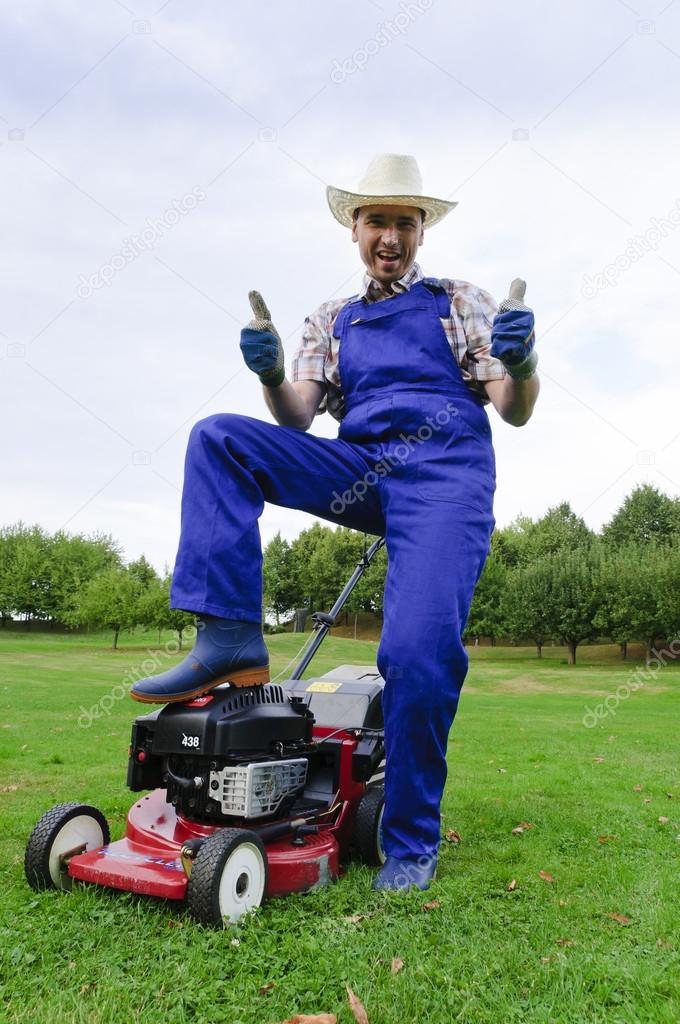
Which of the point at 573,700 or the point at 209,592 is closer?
the point at 209,592

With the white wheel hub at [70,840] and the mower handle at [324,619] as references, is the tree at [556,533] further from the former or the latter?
the white wheel hub at [70,840]

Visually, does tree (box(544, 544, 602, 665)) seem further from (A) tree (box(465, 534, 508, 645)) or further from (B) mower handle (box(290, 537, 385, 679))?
(B) mower handle (box(290, 537, 385, 679))

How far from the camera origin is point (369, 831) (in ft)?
12.2

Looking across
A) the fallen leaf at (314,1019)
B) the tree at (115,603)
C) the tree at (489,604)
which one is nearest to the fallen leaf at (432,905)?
the fallen leaf at (314,1019)

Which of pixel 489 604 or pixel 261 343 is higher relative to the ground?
pixel 489 604

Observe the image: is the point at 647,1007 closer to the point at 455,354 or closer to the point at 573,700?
the point at 455,354

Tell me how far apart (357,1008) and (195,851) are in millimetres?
836

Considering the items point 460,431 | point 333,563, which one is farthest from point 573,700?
point 333,563

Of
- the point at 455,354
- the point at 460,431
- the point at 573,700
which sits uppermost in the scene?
the point at 455,354

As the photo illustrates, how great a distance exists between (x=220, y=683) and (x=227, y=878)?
649 millimetres

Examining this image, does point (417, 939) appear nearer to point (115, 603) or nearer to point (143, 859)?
point (143, 859)

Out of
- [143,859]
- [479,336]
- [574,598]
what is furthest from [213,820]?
[574,598]

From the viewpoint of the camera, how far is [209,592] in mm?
2979

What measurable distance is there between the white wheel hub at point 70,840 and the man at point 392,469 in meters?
0.61
